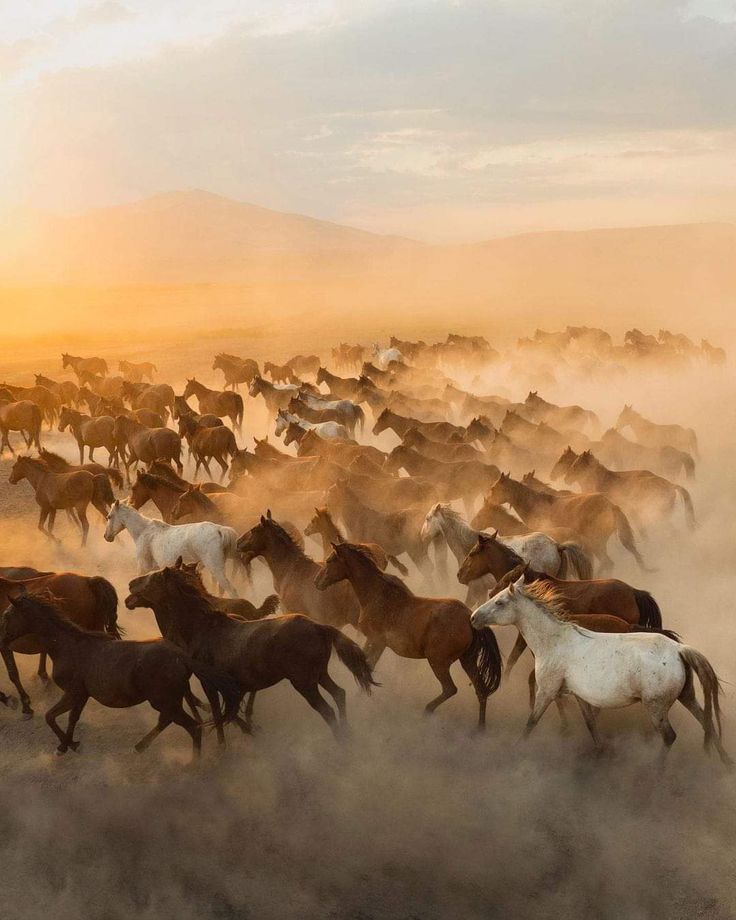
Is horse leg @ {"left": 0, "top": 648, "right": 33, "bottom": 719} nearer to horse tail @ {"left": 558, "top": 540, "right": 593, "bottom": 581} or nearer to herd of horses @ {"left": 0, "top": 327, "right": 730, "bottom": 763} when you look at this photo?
herd of horses @ {"left": 0, "top": 327, "right": 730, "bottom": 763}

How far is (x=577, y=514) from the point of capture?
1113 cm

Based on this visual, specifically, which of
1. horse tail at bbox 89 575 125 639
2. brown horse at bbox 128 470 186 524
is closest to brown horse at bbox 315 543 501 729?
horse tail at bbox 89 575 125 639

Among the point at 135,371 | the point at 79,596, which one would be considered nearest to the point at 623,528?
the point at 79,596

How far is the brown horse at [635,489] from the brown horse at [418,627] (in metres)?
5.67

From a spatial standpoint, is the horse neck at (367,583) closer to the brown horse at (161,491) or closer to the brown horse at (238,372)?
the brown horse at (161,491)

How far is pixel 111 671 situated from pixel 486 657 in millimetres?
3419

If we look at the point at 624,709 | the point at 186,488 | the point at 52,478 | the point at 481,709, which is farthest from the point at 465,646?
the point at 52,478

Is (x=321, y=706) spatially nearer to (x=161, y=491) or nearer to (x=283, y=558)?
(x=283, y=558)

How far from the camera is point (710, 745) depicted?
711cm

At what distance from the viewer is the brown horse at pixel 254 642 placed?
288 inches

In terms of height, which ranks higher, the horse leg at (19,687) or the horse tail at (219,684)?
the horse tail at (219,684)

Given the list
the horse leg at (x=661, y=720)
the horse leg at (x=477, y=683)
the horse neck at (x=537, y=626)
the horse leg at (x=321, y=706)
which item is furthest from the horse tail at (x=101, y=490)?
the horse leg at (x=661, y=720)

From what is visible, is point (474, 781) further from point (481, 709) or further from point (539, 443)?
point (539, 443)

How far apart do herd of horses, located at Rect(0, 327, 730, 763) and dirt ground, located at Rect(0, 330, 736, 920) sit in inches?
12.2
